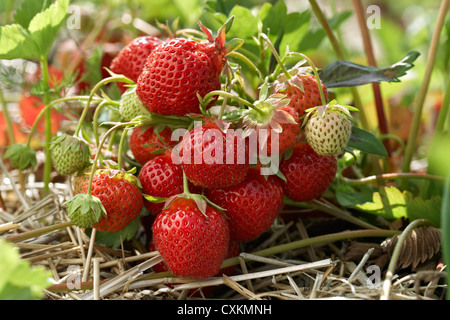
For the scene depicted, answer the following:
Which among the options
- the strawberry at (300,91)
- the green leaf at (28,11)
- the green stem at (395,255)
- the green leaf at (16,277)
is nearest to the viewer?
the green leaf at (16,277)

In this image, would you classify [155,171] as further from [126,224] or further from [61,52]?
[61,52]

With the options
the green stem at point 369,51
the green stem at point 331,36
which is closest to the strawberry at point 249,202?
the green stem at point 331,36

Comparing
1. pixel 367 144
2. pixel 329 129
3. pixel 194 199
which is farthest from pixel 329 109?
pixel 194 199

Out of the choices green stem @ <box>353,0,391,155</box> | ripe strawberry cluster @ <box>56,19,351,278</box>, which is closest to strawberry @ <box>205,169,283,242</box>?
ripe strawberry cluster @ <box>56,19,351,278</box>

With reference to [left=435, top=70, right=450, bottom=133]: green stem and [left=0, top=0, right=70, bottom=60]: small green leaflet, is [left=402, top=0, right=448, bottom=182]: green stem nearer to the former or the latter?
[left=435, top=70, right=450, bottom=133]: green stem

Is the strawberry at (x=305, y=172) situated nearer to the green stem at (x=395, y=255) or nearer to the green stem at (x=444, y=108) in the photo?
the green stem at (x=395, y=255)
